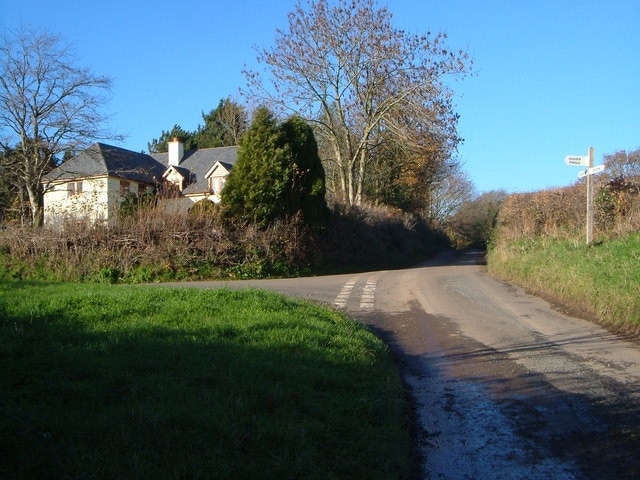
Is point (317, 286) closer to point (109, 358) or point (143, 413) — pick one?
point (109, 358)

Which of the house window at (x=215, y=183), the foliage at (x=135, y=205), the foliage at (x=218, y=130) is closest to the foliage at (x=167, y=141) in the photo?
the foliage at (x=218, y=130)

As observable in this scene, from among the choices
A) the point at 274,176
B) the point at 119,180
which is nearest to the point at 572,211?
the point at 274,176

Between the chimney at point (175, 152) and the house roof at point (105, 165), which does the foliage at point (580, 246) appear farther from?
the chimney at point (175, 152)

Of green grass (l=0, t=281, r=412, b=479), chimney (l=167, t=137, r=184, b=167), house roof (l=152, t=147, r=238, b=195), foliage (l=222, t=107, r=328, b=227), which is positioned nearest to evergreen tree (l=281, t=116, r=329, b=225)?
foliage (l=222, t=107, r=328, b=227)

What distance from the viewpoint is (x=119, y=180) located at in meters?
33.5

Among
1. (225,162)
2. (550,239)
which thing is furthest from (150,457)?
(225,162)

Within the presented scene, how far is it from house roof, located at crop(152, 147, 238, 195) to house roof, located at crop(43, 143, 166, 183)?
7.27 feet

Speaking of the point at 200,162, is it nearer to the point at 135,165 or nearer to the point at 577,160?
the point at 135,165

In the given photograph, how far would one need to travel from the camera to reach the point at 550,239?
18641mm

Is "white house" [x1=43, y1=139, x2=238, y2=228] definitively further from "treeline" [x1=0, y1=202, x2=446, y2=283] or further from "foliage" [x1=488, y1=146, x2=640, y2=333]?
"foliage" [x1=488, y1=146, x2=640, y2=333]

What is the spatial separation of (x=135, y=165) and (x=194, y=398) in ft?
123

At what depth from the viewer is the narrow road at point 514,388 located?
539 cm

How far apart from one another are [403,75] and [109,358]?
30.8 meters

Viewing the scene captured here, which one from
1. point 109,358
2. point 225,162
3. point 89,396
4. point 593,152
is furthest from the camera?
point 225,162
